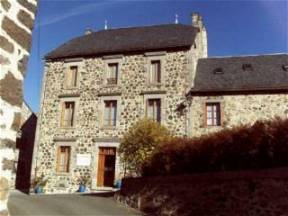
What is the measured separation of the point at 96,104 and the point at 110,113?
0.94m

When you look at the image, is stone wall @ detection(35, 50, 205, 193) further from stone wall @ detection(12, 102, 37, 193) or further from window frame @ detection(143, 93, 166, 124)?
stone wall @ detection(12, 102, 37, 193)

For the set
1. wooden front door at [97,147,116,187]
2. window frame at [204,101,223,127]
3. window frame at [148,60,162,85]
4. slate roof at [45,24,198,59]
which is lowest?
wooden front door at [97,147,116,187]

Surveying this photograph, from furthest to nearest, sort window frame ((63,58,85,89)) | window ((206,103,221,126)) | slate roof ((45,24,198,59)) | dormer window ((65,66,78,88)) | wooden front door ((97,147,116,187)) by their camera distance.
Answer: dormer window ((65,66,78,88)) < window frame ((63,58,85,89)) < slate roof ((45,24,198,59)) < wooden front door ((97,147,116,187)) < window ((206,103,221,126))

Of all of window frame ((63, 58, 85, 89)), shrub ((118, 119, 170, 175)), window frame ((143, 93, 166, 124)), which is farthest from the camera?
window frame ((63, 58, 85, 89))

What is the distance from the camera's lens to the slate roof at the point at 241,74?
19.1m

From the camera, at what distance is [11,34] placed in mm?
3330

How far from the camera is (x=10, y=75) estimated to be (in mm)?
3285

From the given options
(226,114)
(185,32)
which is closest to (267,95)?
(226,114)

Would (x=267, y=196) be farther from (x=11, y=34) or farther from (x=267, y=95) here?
(x=267, y=95)

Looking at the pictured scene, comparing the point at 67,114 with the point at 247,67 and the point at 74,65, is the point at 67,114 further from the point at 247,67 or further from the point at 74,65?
the point at 247,67

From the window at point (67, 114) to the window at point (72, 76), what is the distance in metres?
1.14

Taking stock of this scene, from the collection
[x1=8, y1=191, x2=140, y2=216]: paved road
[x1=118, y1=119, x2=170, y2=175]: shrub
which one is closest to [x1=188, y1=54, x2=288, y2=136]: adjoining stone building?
[x1=118, y1=119, x2=170, y2=175]: shrub

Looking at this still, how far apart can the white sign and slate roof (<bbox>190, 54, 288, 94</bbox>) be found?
6.40m

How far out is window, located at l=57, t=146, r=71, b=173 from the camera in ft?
67.3
